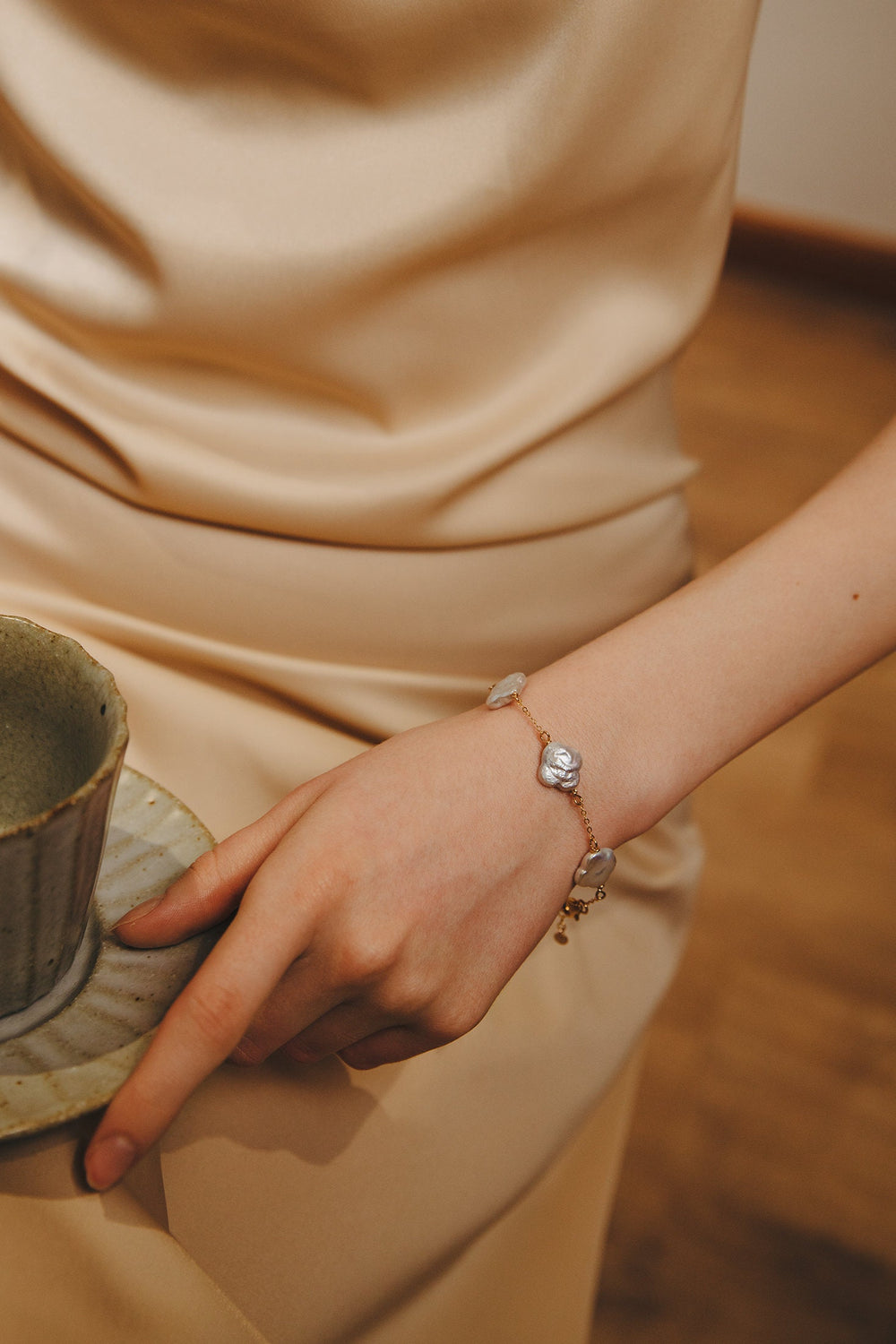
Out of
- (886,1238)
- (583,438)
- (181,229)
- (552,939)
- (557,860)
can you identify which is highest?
(181,229)

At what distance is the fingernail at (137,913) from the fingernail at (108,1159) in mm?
A: 90

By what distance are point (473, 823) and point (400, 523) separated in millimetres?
213

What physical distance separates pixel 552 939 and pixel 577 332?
0.39 meters

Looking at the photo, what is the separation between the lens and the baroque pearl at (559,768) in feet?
2.00

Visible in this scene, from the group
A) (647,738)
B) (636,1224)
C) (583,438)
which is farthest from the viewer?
(636,1224)

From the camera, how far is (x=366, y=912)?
540mm

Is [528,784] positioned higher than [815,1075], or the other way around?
[528,784]

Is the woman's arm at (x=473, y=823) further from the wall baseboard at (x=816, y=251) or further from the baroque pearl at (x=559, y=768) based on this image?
the wall baseboard at (x=816, y=251)

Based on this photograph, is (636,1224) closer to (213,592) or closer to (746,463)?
(213,592)

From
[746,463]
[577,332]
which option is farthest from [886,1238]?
[746,463]

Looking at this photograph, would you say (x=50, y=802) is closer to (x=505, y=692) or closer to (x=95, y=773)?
(x=95, y=773)

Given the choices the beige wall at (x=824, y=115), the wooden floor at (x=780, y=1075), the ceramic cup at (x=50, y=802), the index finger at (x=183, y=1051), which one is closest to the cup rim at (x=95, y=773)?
the ceramic cup at (x=50, y=802)

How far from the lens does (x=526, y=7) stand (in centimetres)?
64

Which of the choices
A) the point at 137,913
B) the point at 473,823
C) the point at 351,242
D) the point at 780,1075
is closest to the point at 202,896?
the point at 137,913
